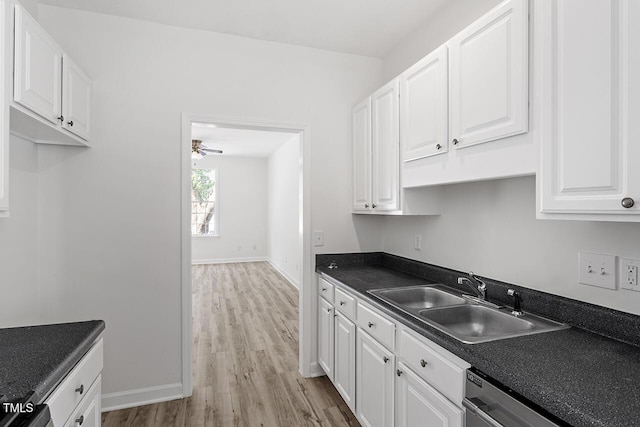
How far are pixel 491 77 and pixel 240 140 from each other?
18.2 ft

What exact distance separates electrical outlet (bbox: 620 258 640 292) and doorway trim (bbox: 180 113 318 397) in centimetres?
199

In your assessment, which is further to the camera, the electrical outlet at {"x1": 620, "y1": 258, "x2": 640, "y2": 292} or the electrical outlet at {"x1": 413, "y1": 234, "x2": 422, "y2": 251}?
the electrical outlet at {"x1": 413, "y1": 234, "x2": 422, "y2": 251}

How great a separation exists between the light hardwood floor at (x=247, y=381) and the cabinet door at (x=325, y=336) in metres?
0.18

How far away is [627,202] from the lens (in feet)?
3.22

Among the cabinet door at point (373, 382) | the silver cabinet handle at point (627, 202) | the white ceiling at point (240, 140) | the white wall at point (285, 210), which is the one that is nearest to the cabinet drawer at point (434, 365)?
the cabinet door at point (373, 382)

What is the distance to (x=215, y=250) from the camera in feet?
27.5

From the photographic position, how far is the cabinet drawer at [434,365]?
4.10 feet

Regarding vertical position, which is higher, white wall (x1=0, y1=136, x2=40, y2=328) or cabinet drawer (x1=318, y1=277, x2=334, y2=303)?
white wall (x1=0, y1=136, x2=40, y2=328)

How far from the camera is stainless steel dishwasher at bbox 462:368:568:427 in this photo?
3.16ft

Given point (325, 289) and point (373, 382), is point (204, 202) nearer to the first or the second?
point (325, 289)

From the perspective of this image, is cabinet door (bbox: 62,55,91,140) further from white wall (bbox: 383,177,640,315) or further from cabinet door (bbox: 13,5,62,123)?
white wall (bbox: 383,177,640,315)

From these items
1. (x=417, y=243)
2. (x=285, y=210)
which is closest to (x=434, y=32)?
(x=417, y=243)

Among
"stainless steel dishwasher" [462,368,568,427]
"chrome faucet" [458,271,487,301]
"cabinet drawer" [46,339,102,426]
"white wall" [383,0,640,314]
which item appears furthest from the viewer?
"chrome faucet" [458,271,487,301]

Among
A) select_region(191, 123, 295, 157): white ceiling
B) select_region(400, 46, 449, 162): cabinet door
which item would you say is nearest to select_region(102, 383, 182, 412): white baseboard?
select_region(400, 46, 449, 162): cabinet door
